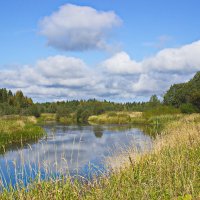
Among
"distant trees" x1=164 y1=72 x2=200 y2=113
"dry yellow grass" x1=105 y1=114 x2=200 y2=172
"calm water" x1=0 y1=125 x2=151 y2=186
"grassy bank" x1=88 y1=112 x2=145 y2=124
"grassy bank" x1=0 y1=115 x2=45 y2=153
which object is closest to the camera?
"calm water" x1=0 y1=125 x2=151 y2=186

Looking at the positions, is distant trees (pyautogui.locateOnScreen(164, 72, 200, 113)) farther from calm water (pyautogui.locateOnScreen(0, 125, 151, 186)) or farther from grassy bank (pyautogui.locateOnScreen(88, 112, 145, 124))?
calm water (pyautogui.locateOnScreen(0, 125, 151, 186))

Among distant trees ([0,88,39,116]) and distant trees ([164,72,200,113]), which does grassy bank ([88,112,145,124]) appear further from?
distant trees ([0,88,39,116])

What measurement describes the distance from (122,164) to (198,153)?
207 centimetres

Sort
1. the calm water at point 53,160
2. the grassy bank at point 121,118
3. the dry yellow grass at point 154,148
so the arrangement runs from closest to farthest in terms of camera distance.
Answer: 1. the calm water at point 53,160
2. the dry yellow grass at point 154,148
3. the grassy bank at point 121,118

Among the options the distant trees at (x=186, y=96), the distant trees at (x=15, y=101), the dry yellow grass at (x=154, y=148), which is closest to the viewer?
the dry yellow grass at (x=154, y=148)

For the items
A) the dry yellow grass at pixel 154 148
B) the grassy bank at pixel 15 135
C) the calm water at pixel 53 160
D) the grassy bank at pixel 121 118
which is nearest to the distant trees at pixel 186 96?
the grassy bank at pixel 121 118

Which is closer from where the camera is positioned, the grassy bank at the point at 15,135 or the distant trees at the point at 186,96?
the grassy bank at the point at 15,135

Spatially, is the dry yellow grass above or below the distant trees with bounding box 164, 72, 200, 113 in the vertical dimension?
below

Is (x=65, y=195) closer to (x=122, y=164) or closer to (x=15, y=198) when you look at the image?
(x=15, y=198)

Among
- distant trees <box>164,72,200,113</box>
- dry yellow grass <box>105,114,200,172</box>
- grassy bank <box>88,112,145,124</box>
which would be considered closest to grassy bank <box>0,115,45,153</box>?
dry yellow grass <box>105,114,200,172</box>

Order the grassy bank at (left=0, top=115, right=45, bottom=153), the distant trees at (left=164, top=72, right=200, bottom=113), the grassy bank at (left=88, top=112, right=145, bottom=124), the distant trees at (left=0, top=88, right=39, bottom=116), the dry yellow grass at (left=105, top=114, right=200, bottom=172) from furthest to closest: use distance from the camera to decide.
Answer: the distant trees at (left=0, top=88, right=39, bottom=116), the grassy bank at (left=88, top=112, right=145, bottom=124), the distant trees at (left=164, top=72, right=200, bottom=113), the grassy bank at (left=0, top=115, right=45, bottom=153), the dry yellow grass at (left=105, top=114, right=200, bottom=172)

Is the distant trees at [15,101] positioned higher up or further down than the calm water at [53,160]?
higher up

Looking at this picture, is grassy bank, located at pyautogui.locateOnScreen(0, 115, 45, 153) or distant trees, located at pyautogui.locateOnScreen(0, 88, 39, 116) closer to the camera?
grassy bank, located at pyautogui.locateOnScreen(0, 115, 45, 153)

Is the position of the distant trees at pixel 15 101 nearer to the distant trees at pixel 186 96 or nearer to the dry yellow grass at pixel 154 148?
the distant trees at pixel 186 96
